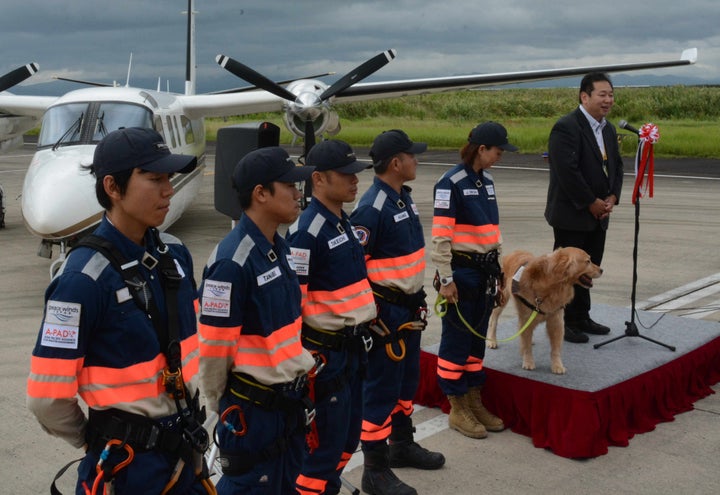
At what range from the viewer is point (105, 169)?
2.72m

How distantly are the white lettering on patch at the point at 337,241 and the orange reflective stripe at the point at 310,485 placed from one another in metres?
1.21

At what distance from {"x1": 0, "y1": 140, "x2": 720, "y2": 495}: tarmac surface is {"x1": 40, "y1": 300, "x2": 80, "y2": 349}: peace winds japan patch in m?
2.80

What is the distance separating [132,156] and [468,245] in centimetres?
323

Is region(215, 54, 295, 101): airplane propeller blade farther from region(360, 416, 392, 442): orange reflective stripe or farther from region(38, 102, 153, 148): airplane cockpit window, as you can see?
region(360, 416, 392, 442): orange reflective stripe

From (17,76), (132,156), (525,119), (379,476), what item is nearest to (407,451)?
(379,476)

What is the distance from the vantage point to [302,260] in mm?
3953

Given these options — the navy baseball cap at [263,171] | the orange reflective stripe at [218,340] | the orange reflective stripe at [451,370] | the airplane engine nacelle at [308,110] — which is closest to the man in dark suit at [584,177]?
the orange reflective stripe at [451,370]

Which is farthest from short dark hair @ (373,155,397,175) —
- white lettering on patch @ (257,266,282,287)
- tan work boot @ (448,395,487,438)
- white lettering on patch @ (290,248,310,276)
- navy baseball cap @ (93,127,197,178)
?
navy baseball cap @ (93,127,197,178)

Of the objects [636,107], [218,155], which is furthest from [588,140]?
[636,107]

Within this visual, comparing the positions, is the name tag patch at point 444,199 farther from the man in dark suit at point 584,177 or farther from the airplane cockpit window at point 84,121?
the airplane cockpit window at point 84,121

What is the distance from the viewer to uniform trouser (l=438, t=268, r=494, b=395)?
5.47 metres

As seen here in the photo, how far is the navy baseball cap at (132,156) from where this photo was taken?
2.71m

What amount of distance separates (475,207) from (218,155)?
3896 mm

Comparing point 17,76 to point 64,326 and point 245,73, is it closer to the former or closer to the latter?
point 245,73
